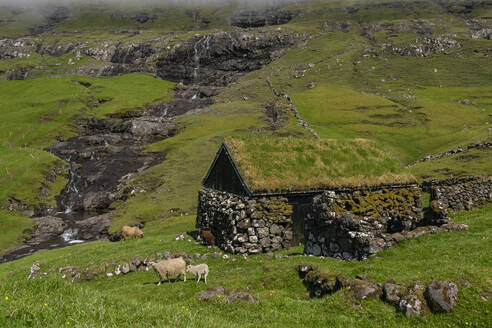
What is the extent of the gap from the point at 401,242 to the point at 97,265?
24.4 meters

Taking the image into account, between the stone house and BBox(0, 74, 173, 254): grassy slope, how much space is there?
137 ft

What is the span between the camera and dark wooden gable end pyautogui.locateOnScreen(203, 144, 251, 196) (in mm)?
28211

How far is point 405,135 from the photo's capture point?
8369cm

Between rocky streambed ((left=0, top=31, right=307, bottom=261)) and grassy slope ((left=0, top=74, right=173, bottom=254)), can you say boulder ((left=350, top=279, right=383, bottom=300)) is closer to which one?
rocky streambed ((left=0, top=31, right=307, bottom=261))

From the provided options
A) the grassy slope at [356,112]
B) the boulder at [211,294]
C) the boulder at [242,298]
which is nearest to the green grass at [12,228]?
the grassy slope at [356,112]

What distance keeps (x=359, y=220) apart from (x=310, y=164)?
353 inches

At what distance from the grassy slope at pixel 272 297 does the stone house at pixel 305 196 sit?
261 cm

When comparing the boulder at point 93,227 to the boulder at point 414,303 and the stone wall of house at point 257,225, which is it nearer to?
the stone wall of house at point 257,225

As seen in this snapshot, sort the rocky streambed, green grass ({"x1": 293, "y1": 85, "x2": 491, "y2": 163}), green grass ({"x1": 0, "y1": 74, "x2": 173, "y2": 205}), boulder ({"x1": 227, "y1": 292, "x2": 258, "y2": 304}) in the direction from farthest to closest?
green grass ({"x1": 293, "y1": 85, "x2": 491, "y2": 163}) → green grass ({"x1": 0, "y1": 74, "x2": 173, "y2": 205}) → the rocky streambed → boulder ({"x1": 227, "y1": 292, "x2": 258, "y2": 304})

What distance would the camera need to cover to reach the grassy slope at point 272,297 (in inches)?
316

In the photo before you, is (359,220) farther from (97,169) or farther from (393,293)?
(97,169)

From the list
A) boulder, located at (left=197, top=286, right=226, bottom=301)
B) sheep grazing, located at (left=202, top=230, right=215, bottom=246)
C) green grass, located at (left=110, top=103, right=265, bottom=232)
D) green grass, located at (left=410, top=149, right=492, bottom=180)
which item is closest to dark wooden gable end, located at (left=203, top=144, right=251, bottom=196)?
sheep grazing, located at (left=202, top=230, right=215, bottom=246)

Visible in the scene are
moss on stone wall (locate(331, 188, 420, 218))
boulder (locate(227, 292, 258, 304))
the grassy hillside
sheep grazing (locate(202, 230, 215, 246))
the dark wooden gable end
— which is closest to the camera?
the grassy hillside

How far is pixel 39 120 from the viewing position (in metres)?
133
